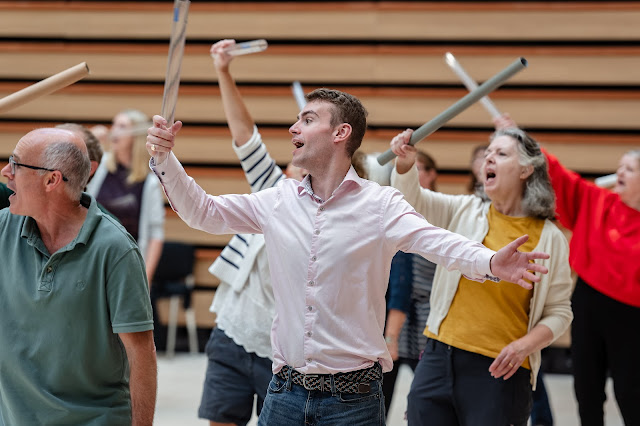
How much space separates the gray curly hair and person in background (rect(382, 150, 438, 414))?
65cm

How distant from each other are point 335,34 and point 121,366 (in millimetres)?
4442

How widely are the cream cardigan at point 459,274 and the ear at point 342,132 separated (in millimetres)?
567

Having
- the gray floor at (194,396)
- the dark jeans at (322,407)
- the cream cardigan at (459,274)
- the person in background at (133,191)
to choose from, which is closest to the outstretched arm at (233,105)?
the cream cardigan at (459,274)

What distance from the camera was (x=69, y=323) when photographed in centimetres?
194

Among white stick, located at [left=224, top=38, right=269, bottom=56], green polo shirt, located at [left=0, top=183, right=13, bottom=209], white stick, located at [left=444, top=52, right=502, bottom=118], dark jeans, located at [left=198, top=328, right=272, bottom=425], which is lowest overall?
dark jeans, located at [left=198, top=328, right=272, bottom=425]

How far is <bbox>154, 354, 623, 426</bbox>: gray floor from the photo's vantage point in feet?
14.7

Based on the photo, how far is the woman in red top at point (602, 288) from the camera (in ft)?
10.9

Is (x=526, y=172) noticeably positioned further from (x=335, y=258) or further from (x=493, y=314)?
(x=335, y=258)

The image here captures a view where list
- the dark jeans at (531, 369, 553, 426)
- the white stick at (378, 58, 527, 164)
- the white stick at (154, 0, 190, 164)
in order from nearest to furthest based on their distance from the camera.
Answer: the white stick at (154, 0, 190, 164)
the white stick at (378, 58, 527, 164)
the dark jeans at (531, 369, 553, 426)

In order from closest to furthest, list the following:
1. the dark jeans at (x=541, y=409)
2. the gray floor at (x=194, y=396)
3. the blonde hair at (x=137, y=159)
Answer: the dark jeans at (x=541, y=409)
the gray floor at (x=194, y=396)
the blonde hair at (x=137, y=159)

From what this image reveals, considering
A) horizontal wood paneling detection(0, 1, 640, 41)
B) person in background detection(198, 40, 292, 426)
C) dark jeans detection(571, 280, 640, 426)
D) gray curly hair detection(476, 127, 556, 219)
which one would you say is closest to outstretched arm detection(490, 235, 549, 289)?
gray curly hair detection(476, 127, 556, 219)

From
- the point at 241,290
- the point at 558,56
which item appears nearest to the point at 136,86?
the point at 558,56

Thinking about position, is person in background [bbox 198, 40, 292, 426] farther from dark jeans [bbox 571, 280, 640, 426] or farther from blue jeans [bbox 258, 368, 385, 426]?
dark jeans [bbox 571, 280, 640, 426]

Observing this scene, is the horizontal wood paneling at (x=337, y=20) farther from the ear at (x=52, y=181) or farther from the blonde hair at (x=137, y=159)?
the ear at (x=52, y=181)
